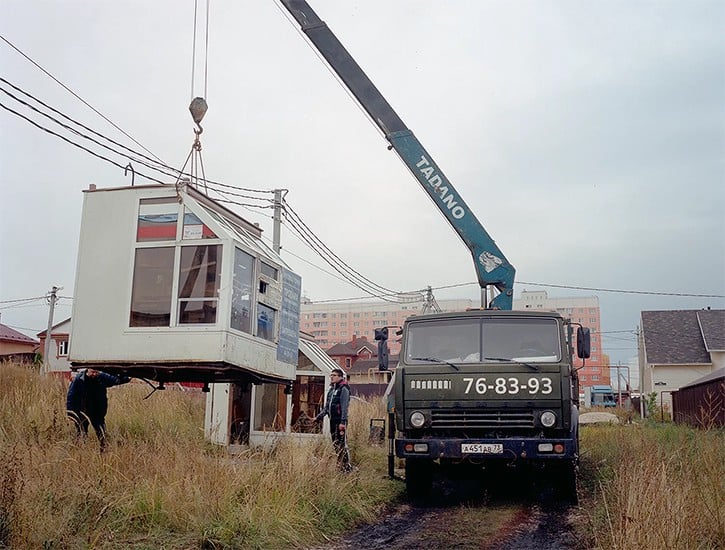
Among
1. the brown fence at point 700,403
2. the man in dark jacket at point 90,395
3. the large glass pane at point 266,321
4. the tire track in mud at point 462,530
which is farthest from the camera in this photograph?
the brown fence at point 700,403

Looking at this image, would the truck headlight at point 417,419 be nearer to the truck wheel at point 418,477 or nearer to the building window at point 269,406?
the truck wheel at point 418,477

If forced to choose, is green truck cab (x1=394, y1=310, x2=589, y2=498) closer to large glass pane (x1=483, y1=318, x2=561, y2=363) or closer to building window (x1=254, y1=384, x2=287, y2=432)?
large glass pane (x1=483, y1=318, x2=561, y2=363)

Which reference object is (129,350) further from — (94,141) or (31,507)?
(94,141)

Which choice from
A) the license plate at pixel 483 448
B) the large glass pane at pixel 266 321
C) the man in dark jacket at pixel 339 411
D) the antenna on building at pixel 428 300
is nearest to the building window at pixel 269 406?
the man in dark jacket at pixel 339 411

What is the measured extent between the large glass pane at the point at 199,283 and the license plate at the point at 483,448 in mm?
3333

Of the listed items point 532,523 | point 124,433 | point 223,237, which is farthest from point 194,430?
point 532,523

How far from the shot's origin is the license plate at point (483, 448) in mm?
8297

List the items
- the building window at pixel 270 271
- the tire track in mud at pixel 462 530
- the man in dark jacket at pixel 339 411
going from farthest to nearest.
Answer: the man in dark jacket at pixel 339 411 → the building window at pixel 270 271 → the tire track in mud at pixel 462 530

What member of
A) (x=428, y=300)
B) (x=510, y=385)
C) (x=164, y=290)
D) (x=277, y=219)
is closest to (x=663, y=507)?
(x=510, y=385)

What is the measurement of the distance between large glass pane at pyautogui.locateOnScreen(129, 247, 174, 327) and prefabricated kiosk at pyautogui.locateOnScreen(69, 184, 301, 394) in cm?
1

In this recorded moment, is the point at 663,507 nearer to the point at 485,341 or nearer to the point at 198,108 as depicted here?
the point at 485,341

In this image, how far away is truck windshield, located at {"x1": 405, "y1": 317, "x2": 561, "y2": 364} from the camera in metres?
8.87

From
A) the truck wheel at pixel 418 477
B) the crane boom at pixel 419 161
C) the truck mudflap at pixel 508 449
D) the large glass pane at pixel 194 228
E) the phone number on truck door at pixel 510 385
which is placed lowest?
the truck wheel at pixel 418 477

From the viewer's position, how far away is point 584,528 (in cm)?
727
